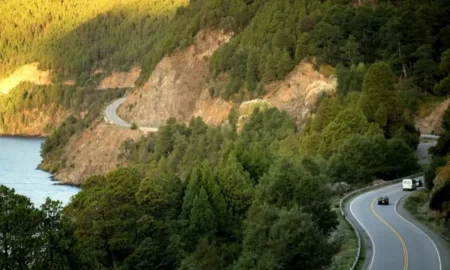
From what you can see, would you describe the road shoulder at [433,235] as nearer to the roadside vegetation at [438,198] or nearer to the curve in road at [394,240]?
the curve in road at [394,240]

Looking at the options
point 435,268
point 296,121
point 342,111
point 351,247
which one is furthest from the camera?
point 296,121

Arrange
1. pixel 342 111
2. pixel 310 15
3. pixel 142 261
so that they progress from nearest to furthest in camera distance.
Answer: pixel 142 261 → pixel 342 111 → pixel 310 15

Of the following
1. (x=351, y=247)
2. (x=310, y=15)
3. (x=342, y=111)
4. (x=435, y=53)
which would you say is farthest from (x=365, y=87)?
(x=351, y=247)

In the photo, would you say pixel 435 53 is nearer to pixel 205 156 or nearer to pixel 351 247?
pixel 205 156

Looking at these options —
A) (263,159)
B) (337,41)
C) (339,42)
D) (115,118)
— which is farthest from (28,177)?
(263,159)

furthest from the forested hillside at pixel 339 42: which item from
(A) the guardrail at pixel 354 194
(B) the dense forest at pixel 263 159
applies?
(A) the guardrail at pixel 354 194
